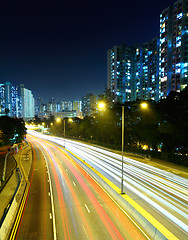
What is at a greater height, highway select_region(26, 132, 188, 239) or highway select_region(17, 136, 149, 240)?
highway select_region(26, 132, 188, 239)

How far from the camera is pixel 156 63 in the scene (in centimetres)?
10325

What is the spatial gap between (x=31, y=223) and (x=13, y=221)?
58.4 inches

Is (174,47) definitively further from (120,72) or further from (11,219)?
(11,219)

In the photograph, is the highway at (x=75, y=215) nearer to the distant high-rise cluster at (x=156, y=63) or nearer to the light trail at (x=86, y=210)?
the light trail at (x=86, y=210)

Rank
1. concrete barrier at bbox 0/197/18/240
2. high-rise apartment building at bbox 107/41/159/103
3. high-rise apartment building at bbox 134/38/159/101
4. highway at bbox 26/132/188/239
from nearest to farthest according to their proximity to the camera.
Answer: concrete barrier at bbox 0/197/18/240 → highway at bbox 26/132/188/239 → high-rise apartment building at bbox 134/38/159/101 → high-rise apartment building at bbox 107/41/159/103

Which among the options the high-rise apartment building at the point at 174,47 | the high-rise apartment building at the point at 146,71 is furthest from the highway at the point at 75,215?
the high-rise apartment building at the point at 146,71

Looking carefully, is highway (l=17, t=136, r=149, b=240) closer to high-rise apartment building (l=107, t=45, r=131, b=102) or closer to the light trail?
the light trail

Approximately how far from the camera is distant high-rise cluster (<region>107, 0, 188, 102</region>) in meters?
70.4

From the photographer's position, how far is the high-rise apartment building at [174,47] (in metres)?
69.7

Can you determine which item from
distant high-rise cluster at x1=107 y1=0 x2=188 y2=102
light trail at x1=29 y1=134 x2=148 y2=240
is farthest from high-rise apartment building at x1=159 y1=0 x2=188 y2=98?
light trail at x1=29 y1=134 x2=148 y2=240

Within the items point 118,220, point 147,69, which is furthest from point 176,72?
point 118,220

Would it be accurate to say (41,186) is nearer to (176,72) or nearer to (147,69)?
(176,72)

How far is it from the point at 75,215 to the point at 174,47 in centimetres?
8032

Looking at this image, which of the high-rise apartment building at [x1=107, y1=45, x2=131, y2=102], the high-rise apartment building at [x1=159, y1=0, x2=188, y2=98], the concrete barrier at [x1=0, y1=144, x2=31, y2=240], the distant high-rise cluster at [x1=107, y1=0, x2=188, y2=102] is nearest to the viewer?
the concrete barrier at [x1=0, y1=144, x2=31, y2=240]
